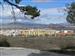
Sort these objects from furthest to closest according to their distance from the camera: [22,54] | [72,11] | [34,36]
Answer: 1. [34,36]
2. [72,11]
3. [22,54]

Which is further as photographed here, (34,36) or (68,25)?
(34,36)

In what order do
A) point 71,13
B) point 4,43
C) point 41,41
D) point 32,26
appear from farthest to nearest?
point 41,41, point 4,43, point 32,26, point 71,13

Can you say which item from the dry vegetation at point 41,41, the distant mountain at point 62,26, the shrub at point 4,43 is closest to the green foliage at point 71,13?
the distant mountain at point 62,26

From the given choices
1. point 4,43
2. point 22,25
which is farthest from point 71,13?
point 4,43

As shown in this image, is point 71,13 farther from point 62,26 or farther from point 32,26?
point 32,26

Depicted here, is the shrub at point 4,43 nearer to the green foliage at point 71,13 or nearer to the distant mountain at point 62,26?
the distant mountain at point 62,26

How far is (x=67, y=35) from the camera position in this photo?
18500 mm

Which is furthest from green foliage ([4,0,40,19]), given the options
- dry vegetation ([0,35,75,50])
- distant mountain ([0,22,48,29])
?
dry vegetation ([0,35,75,50])

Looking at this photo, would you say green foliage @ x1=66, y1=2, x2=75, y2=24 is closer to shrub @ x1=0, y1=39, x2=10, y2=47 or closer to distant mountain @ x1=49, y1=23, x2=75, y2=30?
distant mountain @ x1=49, y1=23, x2=75, y2=30

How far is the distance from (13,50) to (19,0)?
7.09 ft

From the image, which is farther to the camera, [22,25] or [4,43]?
[4,43]

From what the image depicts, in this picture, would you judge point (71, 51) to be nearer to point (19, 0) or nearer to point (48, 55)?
point (48, 55)

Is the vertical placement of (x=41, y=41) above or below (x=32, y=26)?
below

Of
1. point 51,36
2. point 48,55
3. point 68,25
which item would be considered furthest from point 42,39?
point 48,55
